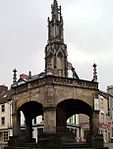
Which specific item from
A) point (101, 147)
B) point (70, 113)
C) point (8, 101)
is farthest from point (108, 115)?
point (101, 147)

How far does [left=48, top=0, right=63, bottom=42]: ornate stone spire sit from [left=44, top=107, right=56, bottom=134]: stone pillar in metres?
6.82

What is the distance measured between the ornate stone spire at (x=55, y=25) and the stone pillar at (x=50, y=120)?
682 cm

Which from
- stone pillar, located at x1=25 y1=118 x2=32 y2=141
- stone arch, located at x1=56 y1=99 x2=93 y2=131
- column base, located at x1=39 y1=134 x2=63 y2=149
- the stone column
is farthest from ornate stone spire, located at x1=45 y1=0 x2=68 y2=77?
stone pillar, located at x1=25 y1=118 x2=32 y2=141

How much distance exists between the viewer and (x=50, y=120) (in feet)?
102

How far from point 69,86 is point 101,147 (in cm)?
604

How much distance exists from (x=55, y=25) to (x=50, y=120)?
897cm

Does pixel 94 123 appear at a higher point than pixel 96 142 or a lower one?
higher

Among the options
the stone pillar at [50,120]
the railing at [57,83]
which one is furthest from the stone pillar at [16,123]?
the stone pillar at [50,120]

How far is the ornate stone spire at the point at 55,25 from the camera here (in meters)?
34.3

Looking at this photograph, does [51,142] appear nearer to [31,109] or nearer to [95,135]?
[95,135]

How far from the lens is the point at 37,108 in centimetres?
3828

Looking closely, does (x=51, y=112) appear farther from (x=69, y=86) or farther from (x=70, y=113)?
(x=70, y=113)

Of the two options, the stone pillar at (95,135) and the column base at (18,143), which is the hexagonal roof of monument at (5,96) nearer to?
the column base at (18,143)

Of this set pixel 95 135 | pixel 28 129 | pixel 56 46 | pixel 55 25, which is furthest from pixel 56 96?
pixel 28 129
